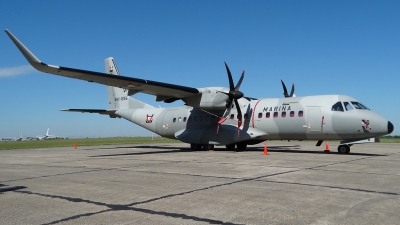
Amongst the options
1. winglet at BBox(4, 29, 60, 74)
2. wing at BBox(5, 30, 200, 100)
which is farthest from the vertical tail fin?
winglet at BBox(4, 29, 60, 74)

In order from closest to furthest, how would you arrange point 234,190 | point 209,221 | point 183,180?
point 209,221, point 234,190, point 183,180

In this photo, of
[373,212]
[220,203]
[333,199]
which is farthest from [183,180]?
[373,212]

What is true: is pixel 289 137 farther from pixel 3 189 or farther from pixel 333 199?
pixel 3 189

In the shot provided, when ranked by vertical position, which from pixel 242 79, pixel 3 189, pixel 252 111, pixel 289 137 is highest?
pixel 242 79

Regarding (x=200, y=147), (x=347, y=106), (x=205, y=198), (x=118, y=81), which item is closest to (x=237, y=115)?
(x=200, y=147)

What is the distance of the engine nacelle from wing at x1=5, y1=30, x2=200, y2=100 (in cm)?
49

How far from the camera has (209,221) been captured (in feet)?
17.0

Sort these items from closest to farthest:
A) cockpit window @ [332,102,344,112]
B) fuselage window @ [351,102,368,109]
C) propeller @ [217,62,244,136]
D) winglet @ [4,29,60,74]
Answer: winglet @ [4,29,60,74]
fuselage window @ [351,102,368,109]
cockpit window @ [332,102,344,112]
propeller @ [217,62,244,136]

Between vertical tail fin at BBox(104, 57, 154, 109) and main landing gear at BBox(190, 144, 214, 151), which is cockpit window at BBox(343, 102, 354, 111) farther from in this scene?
vertical tail fin at BBox(104, 57, 154, 109)

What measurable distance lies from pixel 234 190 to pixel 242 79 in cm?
1537

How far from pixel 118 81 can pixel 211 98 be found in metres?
6.06

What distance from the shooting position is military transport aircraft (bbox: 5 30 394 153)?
17.6 metres

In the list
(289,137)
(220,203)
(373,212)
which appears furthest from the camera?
(289,137)

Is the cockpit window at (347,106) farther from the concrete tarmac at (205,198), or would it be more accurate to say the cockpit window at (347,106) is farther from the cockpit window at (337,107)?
the concrete tarmac at (205,198)
